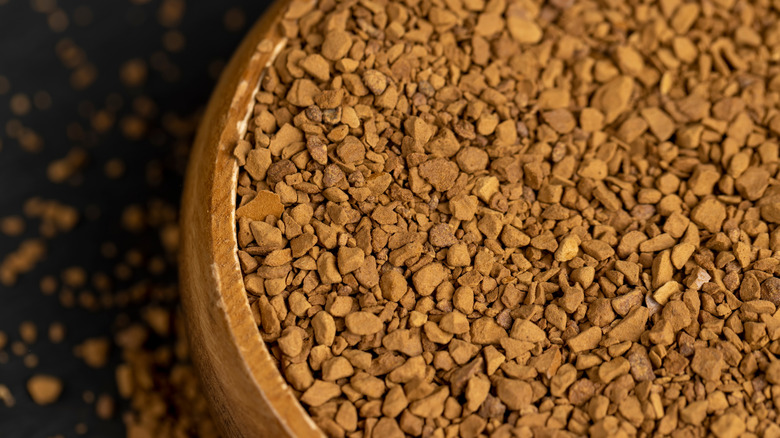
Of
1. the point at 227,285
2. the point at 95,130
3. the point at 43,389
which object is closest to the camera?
the point at 227,285

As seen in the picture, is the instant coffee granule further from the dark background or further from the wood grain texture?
the dark background

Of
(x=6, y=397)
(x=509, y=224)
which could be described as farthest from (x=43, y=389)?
(x=509, y=224)

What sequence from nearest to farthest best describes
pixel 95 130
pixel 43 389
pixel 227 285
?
1. pixel 227 285
2. pixel 43 389
3. pixel 95 130

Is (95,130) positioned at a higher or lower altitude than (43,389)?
higher

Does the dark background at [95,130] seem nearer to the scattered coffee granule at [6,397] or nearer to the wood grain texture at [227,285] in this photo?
the scattered coffee granule at [6,397]

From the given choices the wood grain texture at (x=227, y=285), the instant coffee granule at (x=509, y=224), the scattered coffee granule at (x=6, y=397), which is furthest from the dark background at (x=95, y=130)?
the instant coffee granule at (x=509, y=224)

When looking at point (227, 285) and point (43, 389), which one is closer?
point (227, 285)

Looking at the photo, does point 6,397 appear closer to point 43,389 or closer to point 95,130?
point 43,389

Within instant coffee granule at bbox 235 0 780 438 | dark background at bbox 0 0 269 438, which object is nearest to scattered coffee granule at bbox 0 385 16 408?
dark background at bbox 0 0 269 438
